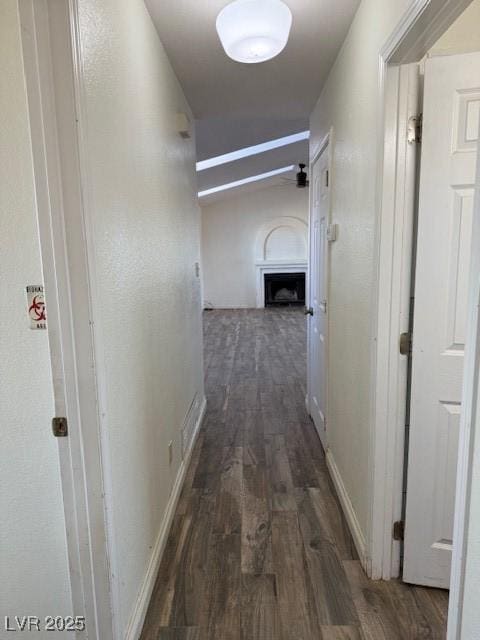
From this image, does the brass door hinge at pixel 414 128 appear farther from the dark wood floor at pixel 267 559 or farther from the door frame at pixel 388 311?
the dark wood floor at pixel 267 559

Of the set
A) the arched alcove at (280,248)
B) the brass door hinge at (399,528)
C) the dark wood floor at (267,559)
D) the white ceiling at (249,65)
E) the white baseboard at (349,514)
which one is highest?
the white ceiling at (249,65)

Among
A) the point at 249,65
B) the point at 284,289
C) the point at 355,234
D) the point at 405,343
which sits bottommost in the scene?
the point at 284,289

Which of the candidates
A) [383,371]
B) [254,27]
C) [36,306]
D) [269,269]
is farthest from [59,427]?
[269,269]

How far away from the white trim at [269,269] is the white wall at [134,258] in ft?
25.1

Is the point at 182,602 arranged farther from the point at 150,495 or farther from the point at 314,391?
the point at 314,391

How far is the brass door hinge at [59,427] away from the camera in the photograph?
109cm

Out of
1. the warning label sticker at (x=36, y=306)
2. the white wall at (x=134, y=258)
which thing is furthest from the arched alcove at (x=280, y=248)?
the warning label sticker at (x=36, y=306)

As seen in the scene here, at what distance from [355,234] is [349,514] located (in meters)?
1.40

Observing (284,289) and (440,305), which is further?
(284,289)

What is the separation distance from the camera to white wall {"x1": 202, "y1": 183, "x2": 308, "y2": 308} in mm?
9852

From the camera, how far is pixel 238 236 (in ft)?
33.0

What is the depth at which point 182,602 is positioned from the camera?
156 centimetres

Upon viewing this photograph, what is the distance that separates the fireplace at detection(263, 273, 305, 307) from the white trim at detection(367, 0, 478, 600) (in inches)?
335

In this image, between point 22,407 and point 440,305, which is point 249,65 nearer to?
point 440,305
